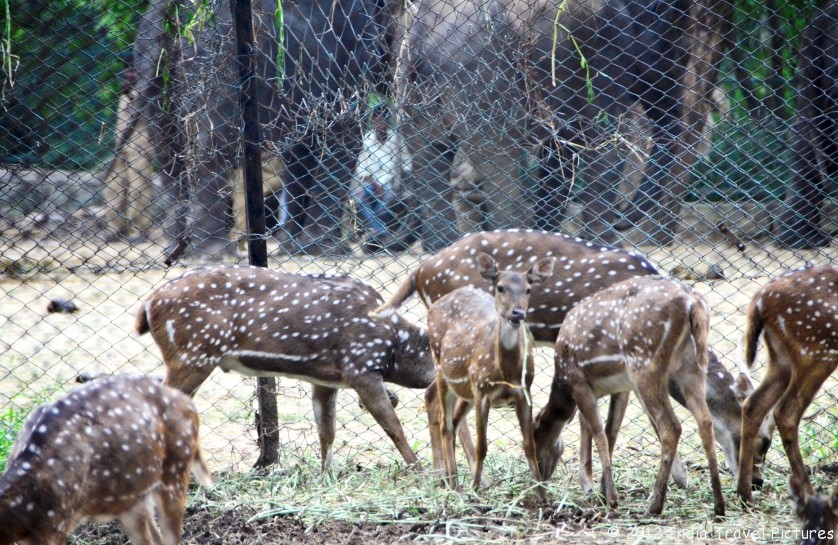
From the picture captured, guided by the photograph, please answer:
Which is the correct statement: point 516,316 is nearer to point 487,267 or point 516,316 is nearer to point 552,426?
point 487,267

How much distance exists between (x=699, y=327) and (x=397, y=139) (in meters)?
2.95

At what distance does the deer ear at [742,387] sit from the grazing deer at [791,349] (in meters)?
0.30

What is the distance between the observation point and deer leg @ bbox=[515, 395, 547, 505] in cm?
543

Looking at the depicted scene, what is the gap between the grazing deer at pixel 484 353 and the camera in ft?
17.4

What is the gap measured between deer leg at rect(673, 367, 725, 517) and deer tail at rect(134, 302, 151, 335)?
9.47 feet

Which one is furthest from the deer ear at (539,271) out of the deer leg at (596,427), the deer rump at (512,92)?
the deer rump at (512,92)

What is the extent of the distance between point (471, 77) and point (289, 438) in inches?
101

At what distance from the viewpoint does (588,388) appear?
5.60 meters

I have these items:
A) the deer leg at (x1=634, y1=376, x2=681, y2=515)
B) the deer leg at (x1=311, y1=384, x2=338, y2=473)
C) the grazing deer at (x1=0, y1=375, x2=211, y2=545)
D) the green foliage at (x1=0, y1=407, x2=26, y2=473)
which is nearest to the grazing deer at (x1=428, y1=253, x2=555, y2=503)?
the deer leg at (x1=634, y1=376, x2=681, y2=515)

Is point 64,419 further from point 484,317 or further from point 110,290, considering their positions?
point 110,290

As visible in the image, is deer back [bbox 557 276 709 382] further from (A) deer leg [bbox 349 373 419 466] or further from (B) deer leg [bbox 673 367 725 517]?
(A) deer leg [bbox 349 373 419 466]

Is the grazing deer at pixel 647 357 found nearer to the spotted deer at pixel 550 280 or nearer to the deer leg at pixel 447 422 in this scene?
the spotted deer at pixel 550 280

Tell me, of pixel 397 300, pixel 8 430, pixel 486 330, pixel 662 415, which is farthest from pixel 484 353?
pixel 8 430

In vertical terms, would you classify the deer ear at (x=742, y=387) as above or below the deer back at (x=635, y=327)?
below
